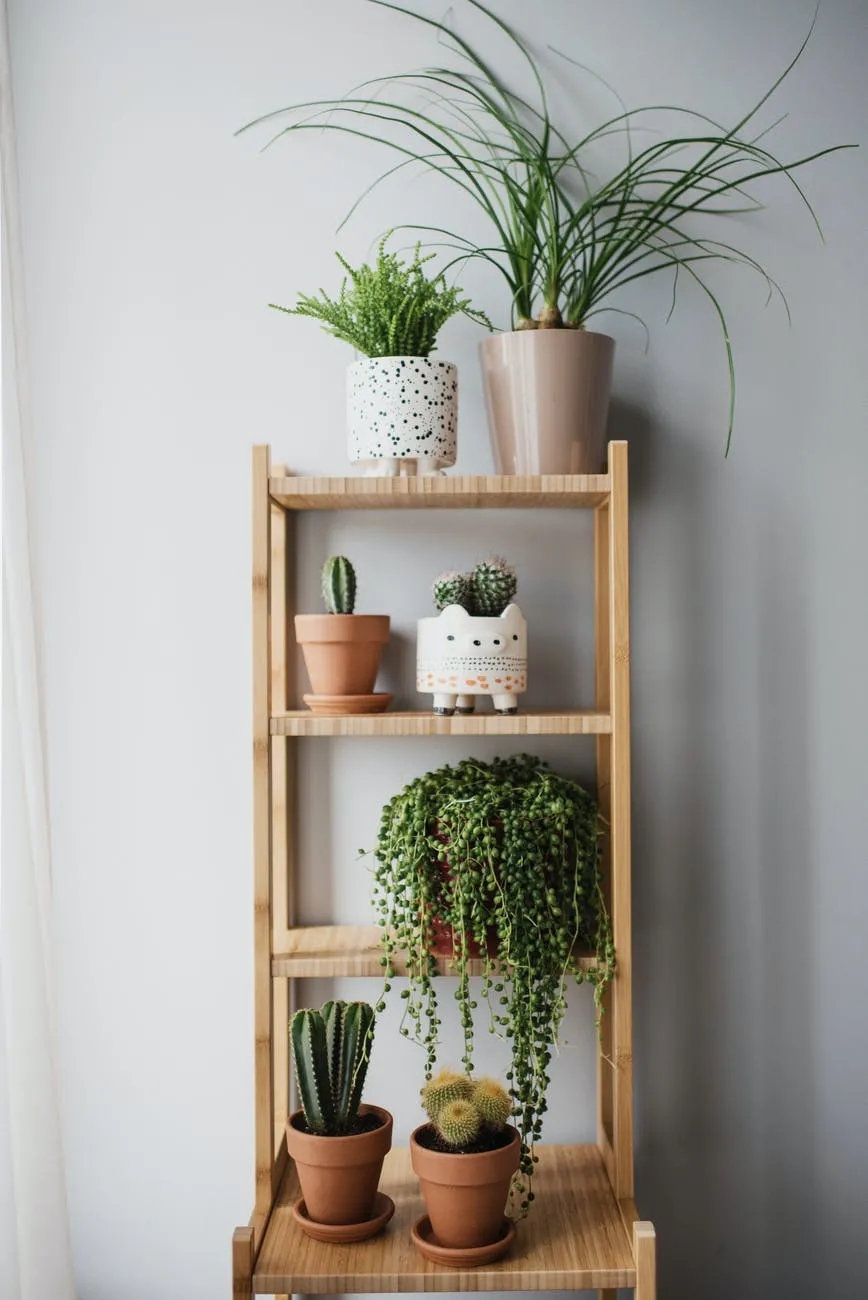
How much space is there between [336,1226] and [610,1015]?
491 mm

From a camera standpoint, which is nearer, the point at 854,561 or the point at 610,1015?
the point at 610,1015

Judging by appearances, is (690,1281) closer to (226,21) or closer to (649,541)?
(649,541)

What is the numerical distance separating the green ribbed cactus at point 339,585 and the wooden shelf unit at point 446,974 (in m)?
0.10

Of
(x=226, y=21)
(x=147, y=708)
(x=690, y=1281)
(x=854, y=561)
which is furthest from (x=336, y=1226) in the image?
(x=226, y=21)

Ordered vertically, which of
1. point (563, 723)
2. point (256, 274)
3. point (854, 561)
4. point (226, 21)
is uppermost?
point (226, 21)

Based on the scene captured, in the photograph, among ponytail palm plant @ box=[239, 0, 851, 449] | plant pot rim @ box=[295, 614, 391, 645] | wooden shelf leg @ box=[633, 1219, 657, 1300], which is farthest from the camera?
ponytail palm plant @ box=[239, 0, 851, 449]

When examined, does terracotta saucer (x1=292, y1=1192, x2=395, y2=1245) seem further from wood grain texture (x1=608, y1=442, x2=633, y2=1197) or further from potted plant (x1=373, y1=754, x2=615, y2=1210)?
wood grain texture (x1=608, y1=442, x2=633, y2=1197)

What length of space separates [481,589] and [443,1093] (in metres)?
0.70

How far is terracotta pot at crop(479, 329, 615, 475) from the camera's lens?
1489 millimetres

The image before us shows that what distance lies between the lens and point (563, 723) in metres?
1.45

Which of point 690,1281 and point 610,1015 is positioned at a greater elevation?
point 610,1015

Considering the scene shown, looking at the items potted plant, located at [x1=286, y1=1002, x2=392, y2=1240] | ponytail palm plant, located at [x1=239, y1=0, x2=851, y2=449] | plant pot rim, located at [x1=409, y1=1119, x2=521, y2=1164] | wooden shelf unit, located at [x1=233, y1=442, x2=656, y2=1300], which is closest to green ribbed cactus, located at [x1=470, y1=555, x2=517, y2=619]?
wooden shelf unit, located at [x1=233, y1=442, x2=656, y2=1300]

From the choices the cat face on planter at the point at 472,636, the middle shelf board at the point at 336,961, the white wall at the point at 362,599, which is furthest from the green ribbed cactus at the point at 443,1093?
the cat face on planter at the point at 472,636

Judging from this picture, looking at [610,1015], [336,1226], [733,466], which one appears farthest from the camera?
[733,466]
